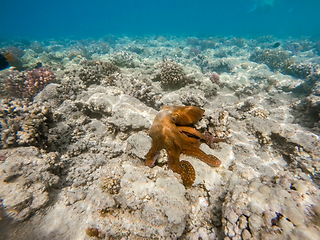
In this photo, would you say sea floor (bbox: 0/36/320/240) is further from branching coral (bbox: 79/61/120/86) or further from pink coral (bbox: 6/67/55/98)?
branching coral (bbox: 79/61/120/86)

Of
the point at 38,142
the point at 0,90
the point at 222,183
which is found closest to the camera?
the point at 222,183

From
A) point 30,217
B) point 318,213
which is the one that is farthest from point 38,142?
point 318,213

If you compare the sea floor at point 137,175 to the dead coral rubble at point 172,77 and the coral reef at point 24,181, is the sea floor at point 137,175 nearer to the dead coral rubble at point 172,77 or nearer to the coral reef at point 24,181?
the coral reef at point 24,181

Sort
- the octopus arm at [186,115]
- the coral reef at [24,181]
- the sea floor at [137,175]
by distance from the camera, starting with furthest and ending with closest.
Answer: the octopus arm at [186,115] < the coral reef at [24,181] < the sea floor at [137,175]

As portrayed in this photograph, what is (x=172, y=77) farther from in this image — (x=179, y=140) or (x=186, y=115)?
(x=179, y=140)

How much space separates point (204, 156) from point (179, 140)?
53 centimetres

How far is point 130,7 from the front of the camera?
3605 inches

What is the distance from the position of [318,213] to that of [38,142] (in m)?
4.31

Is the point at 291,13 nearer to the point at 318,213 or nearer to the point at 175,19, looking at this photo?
the point at 175,19

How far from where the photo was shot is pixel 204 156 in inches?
96.5

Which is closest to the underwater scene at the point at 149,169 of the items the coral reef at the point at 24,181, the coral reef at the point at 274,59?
the coral reef at the point at 24,181

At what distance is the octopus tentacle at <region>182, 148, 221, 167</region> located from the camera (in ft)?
8.00

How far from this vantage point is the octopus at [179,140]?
2.38 metres

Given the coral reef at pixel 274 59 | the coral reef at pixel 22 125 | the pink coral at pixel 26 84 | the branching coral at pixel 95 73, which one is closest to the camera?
the coral reef at pixel 22 125
